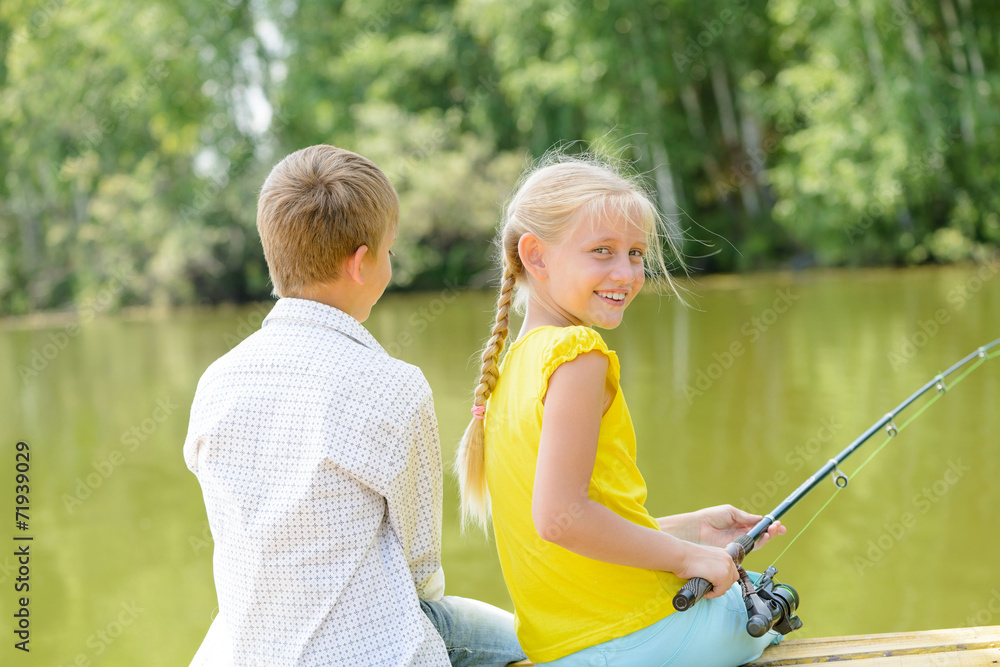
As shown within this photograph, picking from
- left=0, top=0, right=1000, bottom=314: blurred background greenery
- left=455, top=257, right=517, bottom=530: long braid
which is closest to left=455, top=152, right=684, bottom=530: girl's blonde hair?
left=455, top=257, right=517, bottom=530: long braid

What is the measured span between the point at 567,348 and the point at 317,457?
38 cm

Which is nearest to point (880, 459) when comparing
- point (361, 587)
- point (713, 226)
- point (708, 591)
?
point (708, 591)

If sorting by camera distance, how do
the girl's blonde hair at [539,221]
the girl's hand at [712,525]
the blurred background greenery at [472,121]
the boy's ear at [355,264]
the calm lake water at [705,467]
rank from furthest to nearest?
the blurred background greenery at [472,121]
the calm lake water at [705,467]
the girl's hand at [712,525]
the girl's blonde hair at [539,221]
the boy's ear at [355,264]

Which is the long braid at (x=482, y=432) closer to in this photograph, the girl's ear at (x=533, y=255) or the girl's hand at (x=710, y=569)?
the girl's ear at (x=533, y=255)

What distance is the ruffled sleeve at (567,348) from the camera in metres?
1.38

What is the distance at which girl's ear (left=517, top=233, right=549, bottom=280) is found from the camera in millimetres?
1592

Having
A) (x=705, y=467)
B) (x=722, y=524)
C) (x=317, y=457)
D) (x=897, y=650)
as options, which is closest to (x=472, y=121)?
(x=705, y=467)

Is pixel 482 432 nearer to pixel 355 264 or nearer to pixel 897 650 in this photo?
pixel 355 264

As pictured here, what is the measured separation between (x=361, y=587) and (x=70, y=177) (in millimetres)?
21917

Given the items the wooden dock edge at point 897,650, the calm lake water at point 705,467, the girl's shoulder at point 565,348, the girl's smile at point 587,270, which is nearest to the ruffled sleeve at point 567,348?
the girl's shoulder at point 565,348

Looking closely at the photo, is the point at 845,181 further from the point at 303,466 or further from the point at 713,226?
the point at 303,466

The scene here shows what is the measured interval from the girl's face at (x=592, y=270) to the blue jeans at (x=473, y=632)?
1.65 feet

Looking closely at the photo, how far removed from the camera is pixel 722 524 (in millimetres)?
1735

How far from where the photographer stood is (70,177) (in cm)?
2102
